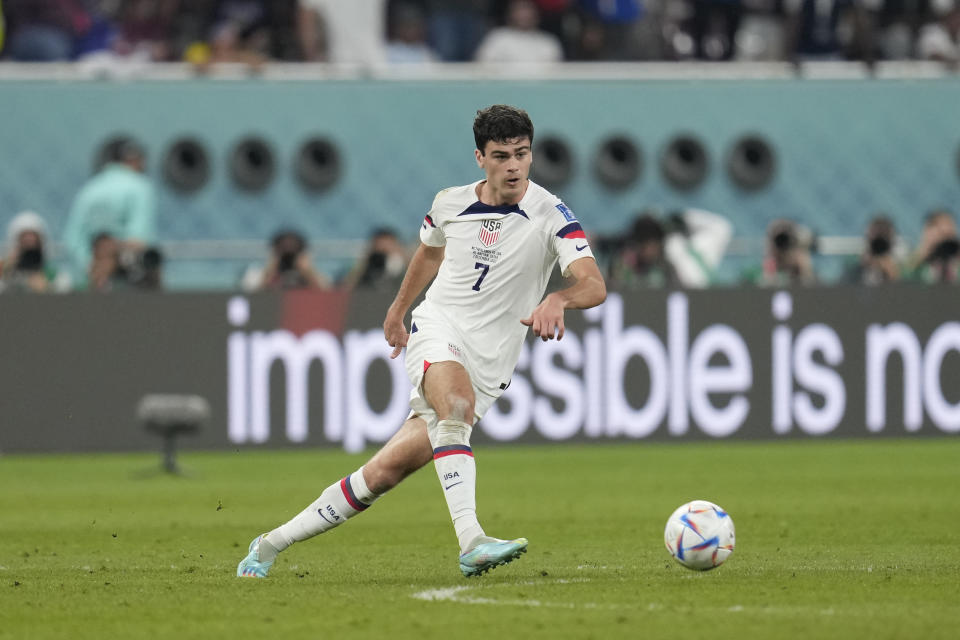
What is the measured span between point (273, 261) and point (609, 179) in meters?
5.82

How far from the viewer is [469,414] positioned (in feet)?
26.6

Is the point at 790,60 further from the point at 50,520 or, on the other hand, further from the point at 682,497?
the point at 50,520

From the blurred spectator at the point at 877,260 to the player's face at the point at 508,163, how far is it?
10.3 metres

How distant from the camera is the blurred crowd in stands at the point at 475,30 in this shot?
2128cm

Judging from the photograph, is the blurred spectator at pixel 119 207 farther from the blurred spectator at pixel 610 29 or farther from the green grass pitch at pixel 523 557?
the blurred spectator at pixel 610 29

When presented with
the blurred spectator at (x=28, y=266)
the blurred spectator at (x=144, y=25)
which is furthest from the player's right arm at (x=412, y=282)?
the blurred spectator at (x=144, y=25)

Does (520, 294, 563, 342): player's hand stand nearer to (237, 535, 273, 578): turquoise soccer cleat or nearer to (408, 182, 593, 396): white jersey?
(408, 182, 593, 396): white jersey

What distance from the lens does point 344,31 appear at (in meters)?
21.6

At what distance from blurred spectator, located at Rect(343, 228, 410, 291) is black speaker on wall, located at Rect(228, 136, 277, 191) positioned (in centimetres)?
371

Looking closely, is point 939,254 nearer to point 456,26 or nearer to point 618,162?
point 618,162

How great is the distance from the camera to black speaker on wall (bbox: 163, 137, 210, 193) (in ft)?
70.2

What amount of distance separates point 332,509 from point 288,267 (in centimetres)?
935

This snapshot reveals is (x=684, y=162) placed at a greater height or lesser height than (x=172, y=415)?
greater

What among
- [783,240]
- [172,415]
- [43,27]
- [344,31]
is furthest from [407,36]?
[172,415]
